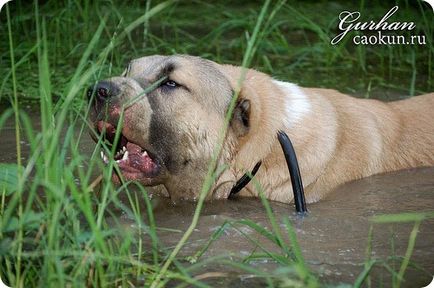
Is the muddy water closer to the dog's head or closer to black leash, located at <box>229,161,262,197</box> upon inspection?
black leash, located at <box>229,161,262,197</box>

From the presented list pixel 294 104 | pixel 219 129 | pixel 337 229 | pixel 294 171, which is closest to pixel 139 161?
pixel 219 129

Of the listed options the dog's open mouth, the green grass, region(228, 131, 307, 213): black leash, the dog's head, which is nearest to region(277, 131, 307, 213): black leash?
region(228, 131, 307, 213): black leash

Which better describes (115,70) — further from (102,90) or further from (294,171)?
(294,171)

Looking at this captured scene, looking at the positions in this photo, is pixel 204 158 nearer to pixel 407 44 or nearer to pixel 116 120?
pixel 116 120

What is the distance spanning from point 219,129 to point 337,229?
99 centimetres

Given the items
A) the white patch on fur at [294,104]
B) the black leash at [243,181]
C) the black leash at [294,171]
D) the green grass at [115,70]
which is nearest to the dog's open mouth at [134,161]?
the green grass at [115,70]

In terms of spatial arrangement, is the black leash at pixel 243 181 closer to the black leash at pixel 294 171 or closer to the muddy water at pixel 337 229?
the muddy water at pixel 337 229

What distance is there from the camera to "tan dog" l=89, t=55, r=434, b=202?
18.0 ft

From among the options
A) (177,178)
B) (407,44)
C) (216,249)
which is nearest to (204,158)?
(177,178)

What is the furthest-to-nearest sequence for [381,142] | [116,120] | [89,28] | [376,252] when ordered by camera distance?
1. [89,28]
2. [381,142]
3. [116,120]
4. [376,252]

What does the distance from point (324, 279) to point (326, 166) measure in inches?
66.1

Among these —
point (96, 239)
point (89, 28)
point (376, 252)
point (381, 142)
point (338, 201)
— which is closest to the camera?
point (96, 239)

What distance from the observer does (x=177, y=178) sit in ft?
18.6

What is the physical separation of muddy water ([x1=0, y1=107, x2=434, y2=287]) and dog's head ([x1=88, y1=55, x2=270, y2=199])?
25 cm
